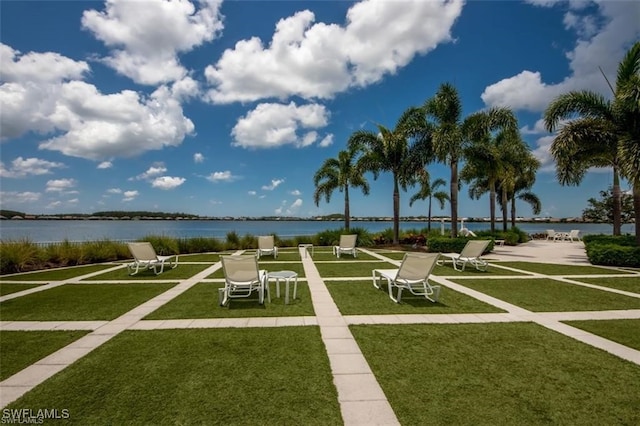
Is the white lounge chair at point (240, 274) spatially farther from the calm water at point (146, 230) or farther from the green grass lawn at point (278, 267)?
the calm water at point (146, 230)

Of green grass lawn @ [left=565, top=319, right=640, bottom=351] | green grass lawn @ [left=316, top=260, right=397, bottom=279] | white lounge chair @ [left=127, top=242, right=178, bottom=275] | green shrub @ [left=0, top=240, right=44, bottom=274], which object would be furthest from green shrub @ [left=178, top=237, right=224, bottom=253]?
green grass lawn @ [left=565, top=319, right=640, bottom=351]

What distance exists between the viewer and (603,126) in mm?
12195

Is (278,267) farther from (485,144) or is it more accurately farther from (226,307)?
(485,144)

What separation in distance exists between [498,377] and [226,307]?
4.66m

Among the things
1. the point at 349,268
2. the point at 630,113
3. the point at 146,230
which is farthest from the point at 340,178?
the point at 146,230

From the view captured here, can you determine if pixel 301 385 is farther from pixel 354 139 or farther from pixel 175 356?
pixel 354 139

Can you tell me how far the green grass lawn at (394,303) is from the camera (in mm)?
5734

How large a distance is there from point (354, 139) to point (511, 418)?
59.3ft

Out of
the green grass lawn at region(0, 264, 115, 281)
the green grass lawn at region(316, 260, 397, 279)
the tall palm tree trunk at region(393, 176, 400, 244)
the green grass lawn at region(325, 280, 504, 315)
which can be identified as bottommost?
the green grass lawn at region(325, 280, 504, 315)

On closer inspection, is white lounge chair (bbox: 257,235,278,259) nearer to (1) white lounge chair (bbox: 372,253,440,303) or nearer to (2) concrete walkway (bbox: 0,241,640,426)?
(2) concrete walkway (bbox: 0,241,640,426)

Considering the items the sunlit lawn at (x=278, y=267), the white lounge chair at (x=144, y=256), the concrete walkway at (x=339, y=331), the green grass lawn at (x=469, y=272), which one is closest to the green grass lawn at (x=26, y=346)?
the concrete walkway at (x=339, y=331)

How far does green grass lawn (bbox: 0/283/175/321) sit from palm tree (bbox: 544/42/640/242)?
15532 millimetres

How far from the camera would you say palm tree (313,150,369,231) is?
2173 centimetres

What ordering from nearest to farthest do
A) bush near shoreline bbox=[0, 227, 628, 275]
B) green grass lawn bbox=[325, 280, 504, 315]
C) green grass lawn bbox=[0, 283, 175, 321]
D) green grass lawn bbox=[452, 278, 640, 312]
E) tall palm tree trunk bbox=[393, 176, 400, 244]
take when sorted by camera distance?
1. green grass lawn bbox=[0, 283, 175, 321]
2. green grass lawn bbox=[325, 280, 504, 315]
3. green grass lawn bbox=[452, 278, 640, 312]
4. bush near shoreline bbox=[0, 227, 628, 275]
5. tall palm tree trunk bbox=[393, 176, 400, 244]
